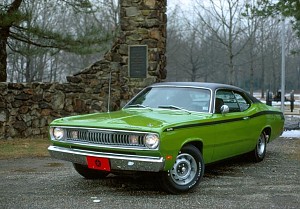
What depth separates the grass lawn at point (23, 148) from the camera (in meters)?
9.44

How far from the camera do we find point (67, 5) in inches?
524

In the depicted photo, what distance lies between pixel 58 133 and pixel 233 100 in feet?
9.80

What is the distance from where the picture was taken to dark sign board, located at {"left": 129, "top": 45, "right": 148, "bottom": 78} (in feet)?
39.3

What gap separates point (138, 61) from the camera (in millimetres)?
12094

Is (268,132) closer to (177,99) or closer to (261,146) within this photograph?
(261,146)

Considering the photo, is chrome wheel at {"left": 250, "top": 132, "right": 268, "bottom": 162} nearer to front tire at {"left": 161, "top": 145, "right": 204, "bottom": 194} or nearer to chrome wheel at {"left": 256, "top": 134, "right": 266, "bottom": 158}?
chrome wheel at {"left": 256, "top": 134, "right": 266, "bottom": 158}

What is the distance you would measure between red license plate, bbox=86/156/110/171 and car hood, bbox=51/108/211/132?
399 mm

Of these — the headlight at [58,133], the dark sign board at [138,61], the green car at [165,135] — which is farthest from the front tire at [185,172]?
the dark sign board at [138,61]

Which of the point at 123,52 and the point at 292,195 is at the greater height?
the point at 123,52

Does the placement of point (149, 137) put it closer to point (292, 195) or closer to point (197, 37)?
point (292, 195)

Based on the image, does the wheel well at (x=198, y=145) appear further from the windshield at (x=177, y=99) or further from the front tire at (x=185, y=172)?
the windshield at (x=177, y=99)

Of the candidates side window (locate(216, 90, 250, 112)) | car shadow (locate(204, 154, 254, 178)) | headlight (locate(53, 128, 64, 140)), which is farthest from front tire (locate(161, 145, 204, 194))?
headlight (locate(53, 128, 64, 140))

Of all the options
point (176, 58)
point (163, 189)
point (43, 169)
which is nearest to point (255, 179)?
point (163, 189)

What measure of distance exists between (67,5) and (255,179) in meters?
8.53
